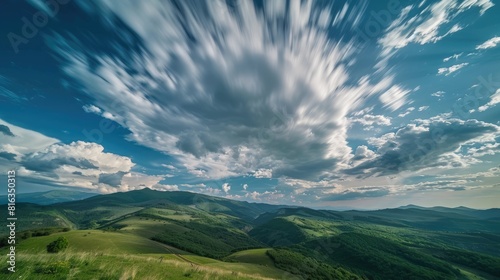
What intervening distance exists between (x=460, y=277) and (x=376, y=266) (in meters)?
58.4

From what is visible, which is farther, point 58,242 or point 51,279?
point 58,242

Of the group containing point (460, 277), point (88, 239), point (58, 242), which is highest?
point (58, 242)

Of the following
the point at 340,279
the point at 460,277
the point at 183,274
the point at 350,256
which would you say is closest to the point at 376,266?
the point at 350,256

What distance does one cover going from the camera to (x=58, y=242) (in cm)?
2589

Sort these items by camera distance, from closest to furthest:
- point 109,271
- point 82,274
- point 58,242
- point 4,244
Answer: point 82,274 → point 109,271 → point 58,242 → point 4,244

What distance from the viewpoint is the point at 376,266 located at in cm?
17688

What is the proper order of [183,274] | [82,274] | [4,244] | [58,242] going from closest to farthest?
1. [82,274]
2. [183,274]
3. [58,242]
4. [4,244]

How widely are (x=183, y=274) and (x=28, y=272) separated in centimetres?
837

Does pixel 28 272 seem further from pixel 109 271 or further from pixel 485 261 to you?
pixel 485 261

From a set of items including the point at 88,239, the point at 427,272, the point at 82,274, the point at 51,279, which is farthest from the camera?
the point at 427,272

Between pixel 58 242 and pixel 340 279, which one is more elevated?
pixel 58 242

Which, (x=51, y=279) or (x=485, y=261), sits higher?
(x=51, y=279)

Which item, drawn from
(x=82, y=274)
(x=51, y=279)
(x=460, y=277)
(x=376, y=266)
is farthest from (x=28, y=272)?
(x=460, y=277)

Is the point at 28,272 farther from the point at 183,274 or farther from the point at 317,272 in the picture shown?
the point at 317,272
